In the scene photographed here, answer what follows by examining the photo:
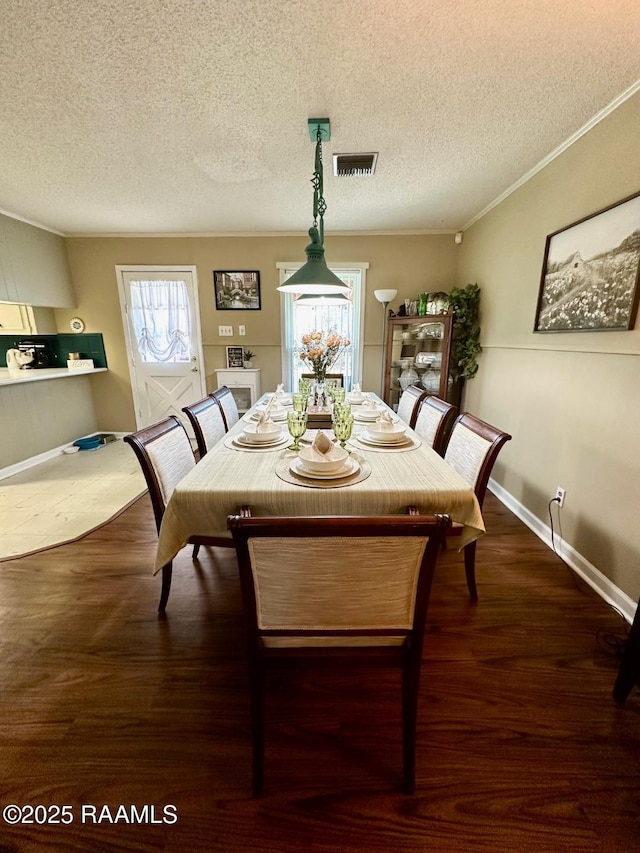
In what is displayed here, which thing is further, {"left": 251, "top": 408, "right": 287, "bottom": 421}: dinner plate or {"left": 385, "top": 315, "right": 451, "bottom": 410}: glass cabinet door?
{"left": 385, "top": 315, "right": 451, "bottom": 410}: glass cabinet door

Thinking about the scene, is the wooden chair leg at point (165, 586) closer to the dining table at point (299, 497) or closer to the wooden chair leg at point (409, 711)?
the dining table at point (299, 497)

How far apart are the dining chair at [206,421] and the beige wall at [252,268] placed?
1.90 metres

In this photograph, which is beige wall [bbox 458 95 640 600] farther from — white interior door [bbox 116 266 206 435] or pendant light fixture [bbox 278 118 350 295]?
white interior door [bbox 116 266 206 435]

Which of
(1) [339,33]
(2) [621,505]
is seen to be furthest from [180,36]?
(2) [621,505]

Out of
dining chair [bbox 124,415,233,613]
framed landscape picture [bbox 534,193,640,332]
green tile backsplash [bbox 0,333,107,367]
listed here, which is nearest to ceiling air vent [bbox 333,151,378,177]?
framed landscape picture [bbox 534,193,640,332]

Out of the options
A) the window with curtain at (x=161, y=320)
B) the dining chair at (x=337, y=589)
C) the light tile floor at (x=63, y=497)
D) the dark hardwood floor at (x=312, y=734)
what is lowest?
the dark hardwood floor at (x=312, y=734)

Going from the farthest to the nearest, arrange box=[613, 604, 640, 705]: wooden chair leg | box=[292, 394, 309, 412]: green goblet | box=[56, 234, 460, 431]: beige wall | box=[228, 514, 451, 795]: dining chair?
box=[56, 234, 460, 431]: beige wall → box=[292, 394, 309, 412]: green goblet → box=[613, 604, 640, 705]: wooden chair leg → box=[228, 514, 451, 795]: dining chair

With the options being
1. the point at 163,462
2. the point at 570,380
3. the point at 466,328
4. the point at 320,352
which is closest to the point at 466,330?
the point at 466,328

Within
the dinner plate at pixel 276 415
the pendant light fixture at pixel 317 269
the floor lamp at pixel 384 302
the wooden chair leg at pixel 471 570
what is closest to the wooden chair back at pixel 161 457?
the dinner plate at pixel 276 415

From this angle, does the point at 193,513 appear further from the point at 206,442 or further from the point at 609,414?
the point at 609,414

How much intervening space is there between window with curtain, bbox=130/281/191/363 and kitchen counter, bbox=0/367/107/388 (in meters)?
0.64

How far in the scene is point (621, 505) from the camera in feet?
5.38

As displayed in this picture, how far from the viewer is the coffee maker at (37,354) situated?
150 inches

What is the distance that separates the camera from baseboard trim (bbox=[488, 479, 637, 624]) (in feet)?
5.28
